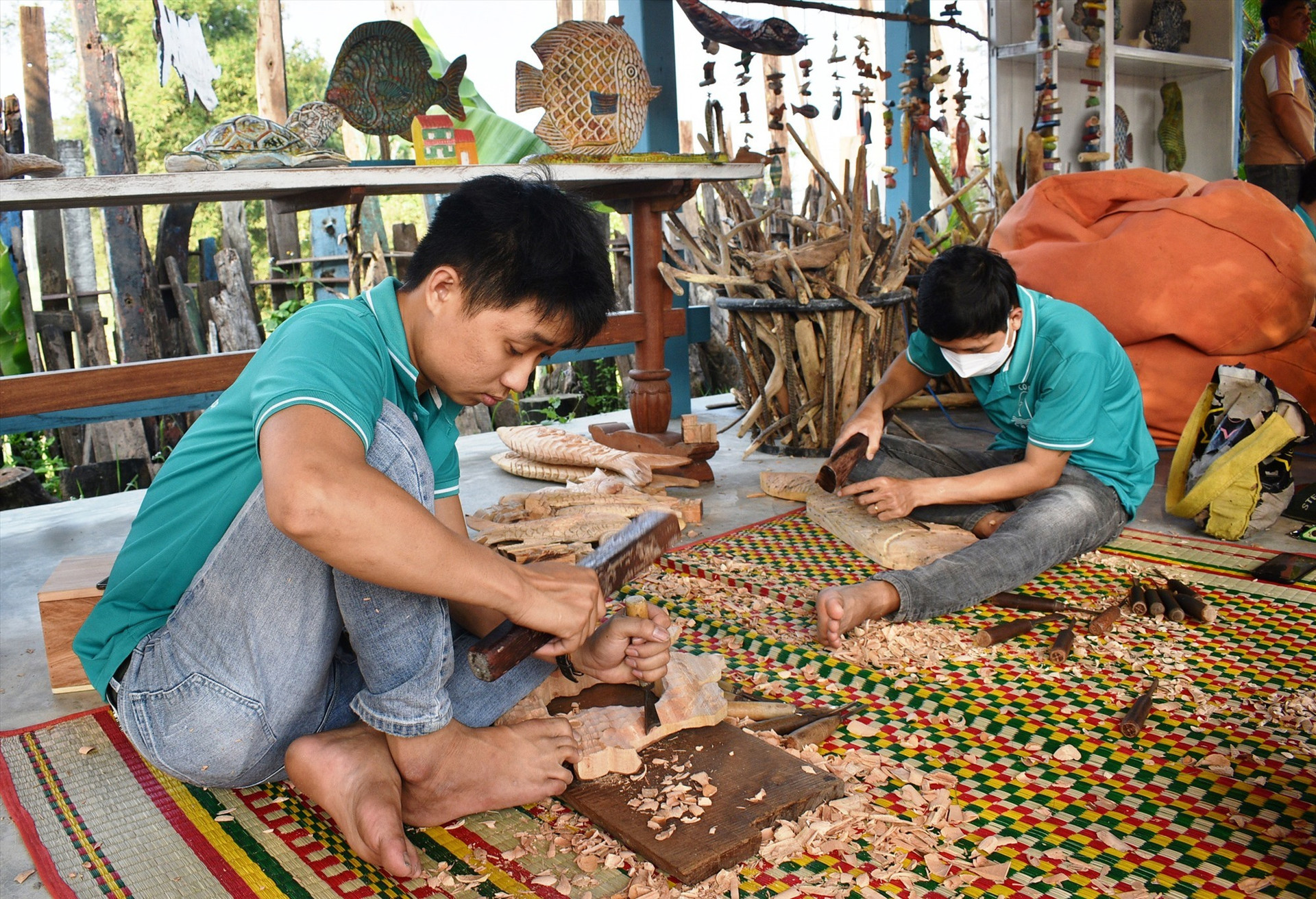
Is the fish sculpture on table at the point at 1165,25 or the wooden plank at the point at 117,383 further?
the fish sculpture on table at the point at 1165,25

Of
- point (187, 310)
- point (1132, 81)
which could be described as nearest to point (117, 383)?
point (187, 310)

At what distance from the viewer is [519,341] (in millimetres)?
1513

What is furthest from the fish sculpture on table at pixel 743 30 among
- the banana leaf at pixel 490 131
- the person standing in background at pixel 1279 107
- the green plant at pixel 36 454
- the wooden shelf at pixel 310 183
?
the green plant at pixel 36 454

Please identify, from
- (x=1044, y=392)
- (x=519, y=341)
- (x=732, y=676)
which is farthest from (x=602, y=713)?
(x=1044, y=392)

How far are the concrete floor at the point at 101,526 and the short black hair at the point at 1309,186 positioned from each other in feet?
5.17

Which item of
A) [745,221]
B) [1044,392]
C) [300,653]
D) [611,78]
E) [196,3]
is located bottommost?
[300,653]

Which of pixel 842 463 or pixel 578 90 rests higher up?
pixel 578 90

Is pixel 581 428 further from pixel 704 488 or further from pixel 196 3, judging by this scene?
pixel 196 3

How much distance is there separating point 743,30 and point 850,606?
3465mm

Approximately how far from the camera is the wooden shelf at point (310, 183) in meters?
3.06

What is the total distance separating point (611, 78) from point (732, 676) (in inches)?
111

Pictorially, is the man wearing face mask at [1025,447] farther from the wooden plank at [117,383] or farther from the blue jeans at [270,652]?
the wooden plank at [117,383]

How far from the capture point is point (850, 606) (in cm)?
223

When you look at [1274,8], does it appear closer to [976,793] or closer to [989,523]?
[989,523]
